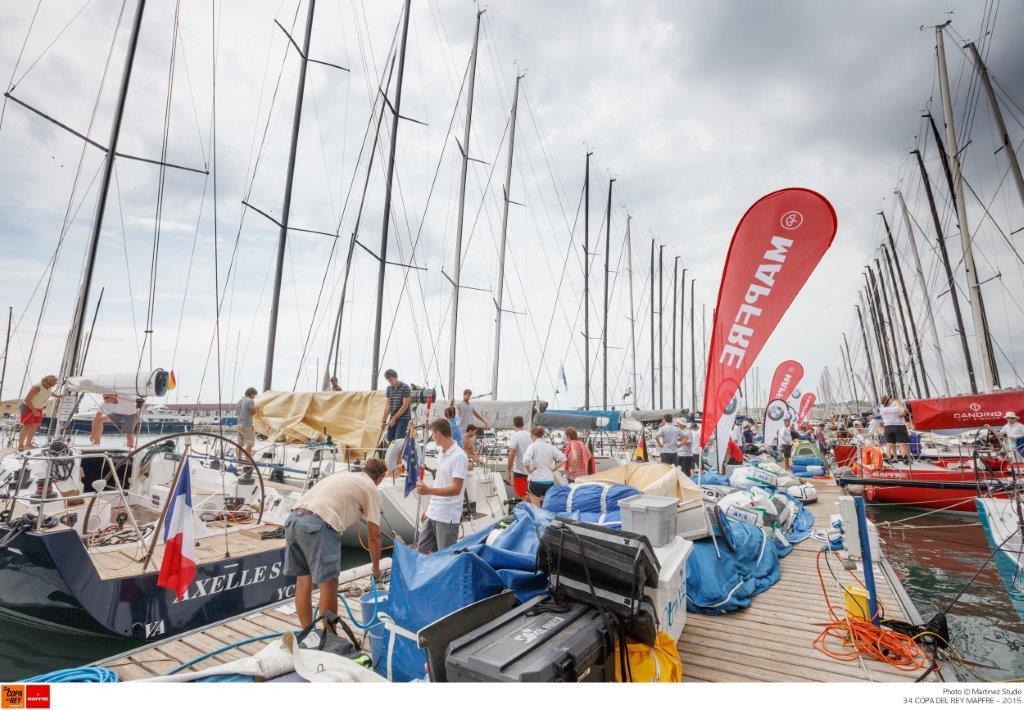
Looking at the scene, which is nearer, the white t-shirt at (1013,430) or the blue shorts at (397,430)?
the blue shorts at (397,430)

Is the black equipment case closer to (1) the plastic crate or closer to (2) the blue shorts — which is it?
(1) the plastic crate

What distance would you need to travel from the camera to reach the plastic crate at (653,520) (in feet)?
13.9

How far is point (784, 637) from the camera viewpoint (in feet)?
13.8

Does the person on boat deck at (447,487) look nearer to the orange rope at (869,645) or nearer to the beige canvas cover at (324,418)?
the orange rope at (869,645)

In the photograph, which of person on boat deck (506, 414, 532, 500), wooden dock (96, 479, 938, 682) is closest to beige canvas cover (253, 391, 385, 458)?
person on boat deck (506, 414, 532, 500)

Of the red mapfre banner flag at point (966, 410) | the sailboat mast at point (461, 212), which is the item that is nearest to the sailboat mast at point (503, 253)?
the sailboat mast at point (461, 212)

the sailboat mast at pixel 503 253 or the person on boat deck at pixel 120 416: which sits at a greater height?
the sailboat mast at pixel 503 253

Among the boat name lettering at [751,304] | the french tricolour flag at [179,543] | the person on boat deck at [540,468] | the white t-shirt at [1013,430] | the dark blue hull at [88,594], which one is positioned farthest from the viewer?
the white t-shirt at [1013,430]

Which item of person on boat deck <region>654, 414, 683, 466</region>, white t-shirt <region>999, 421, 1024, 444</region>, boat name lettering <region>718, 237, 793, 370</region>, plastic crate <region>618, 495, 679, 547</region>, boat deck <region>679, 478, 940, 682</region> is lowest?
boat deck <region>679, 478, 940, 682</region>

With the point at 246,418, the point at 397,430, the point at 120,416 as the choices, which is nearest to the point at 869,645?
the point at 397,430

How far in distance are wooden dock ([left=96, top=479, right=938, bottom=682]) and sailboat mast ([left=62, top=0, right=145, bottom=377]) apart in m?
3.83

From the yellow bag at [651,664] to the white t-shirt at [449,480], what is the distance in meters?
2.53

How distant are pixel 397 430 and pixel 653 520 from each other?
634 centimetres

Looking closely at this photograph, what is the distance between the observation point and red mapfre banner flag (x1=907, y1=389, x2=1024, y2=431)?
1070cm
